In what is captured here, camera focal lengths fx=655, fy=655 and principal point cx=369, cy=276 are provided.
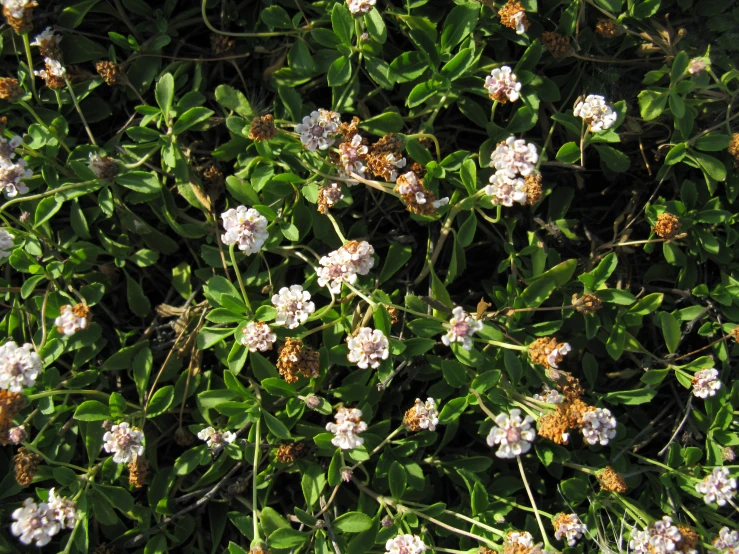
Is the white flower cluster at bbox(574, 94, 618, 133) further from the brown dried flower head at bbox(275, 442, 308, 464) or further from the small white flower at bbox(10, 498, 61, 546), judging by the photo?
the small white flower at bbox(10, 498, 61, 546)

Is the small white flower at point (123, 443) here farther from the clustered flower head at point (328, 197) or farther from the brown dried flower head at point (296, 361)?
the clustered flower head at point (328, 197)

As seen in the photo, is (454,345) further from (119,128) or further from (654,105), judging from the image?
(119,128)

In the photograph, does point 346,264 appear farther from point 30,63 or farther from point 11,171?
point 30,63

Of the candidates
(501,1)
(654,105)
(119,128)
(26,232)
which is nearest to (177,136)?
(119,128)

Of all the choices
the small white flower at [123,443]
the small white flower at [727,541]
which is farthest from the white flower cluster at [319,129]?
the small white flower at [727,541]

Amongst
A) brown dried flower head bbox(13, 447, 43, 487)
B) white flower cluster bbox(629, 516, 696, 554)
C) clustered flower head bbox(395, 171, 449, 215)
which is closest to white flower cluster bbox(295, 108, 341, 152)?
clustered flower head bbox(395, 171, 449, 215)

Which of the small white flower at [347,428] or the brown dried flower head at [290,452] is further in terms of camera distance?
the brown dried flower head at [290,452]

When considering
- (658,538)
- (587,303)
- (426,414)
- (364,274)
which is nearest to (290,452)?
(426,414)
